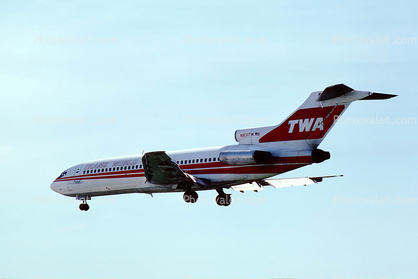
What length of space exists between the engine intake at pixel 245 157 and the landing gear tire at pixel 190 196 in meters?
3.16

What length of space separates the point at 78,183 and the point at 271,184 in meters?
13.0

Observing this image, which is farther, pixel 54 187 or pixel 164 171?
pixel 54 187

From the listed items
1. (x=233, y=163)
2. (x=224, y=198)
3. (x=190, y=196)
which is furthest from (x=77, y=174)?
(x=233, y=163)

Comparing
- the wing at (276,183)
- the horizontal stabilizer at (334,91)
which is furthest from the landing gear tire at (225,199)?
the horizontal stabilizer at (334,91)

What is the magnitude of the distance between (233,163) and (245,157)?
97 centimetres

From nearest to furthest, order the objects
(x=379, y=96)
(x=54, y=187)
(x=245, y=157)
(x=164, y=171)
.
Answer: (x=379, y=96) < (x=245, y=157) < (x=164, y=171) < (x=54, y=187)

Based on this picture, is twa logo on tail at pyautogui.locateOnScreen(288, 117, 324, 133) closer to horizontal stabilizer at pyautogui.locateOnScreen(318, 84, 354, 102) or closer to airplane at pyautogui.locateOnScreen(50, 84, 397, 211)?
airplane at pyautogui.locateOnScreen(50, 84, 397, 211)

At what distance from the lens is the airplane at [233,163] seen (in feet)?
110

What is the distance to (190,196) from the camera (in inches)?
1490

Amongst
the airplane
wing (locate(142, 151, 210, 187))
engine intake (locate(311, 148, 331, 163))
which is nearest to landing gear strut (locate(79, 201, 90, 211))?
the airplane

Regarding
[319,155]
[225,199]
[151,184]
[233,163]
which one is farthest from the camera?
[225,199]

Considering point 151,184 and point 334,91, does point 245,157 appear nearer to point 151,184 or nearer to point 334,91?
A: point 334,91

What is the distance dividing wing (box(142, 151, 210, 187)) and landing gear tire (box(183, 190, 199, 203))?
0.66m

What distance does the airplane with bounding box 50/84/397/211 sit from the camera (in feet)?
110
